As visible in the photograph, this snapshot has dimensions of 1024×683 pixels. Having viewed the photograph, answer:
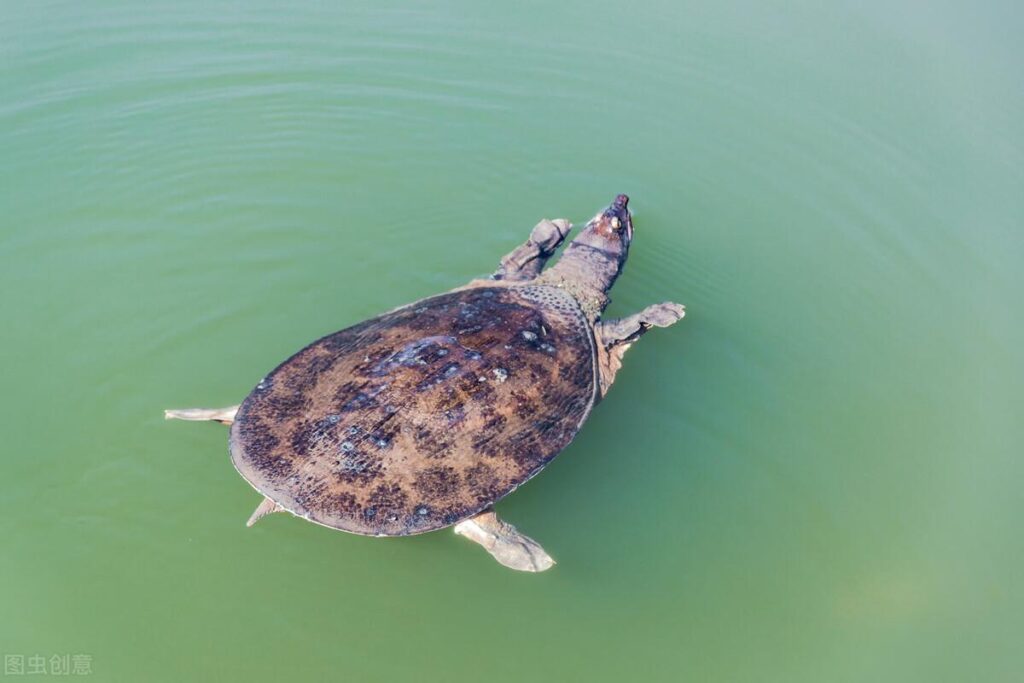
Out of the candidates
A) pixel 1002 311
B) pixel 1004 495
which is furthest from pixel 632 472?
pixel 1002 311

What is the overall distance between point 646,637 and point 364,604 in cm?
167

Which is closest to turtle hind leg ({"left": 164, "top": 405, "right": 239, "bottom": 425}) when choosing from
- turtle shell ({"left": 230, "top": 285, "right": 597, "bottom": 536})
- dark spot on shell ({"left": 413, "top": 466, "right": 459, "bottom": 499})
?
turtle shell ({"left": 230, "top": 285, "right": 597, "bottom": 536})

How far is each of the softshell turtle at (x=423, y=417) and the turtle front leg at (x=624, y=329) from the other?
28 centimetres

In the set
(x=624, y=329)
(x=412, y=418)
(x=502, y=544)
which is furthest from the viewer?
(x=624, y=329)

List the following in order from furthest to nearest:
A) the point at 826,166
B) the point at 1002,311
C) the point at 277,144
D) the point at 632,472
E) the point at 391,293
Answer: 1. the point at 826,166
2. the point at 277,144
3. the point at 1002,311
4. the point at 391,293
5. the point at 632,472

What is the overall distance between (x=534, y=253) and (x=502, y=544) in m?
2.78

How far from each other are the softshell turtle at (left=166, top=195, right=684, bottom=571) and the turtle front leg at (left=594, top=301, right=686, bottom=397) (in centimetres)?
28

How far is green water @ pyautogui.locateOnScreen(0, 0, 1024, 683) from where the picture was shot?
14.6ft

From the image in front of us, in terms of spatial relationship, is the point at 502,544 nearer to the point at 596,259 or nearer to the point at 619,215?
the point at 596,259

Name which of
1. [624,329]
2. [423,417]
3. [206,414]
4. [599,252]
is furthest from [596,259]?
[206,414]

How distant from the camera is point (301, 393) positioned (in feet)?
14.6

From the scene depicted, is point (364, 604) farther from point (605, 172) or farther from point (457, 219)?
point (605, 172)

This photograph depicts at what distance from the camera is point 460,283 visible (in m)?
6.40

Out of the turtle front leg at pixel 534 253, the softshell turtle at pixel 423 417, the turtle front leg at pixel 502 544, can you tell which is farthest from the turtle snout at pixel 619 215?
the turtle front leg at pixel 502 544
